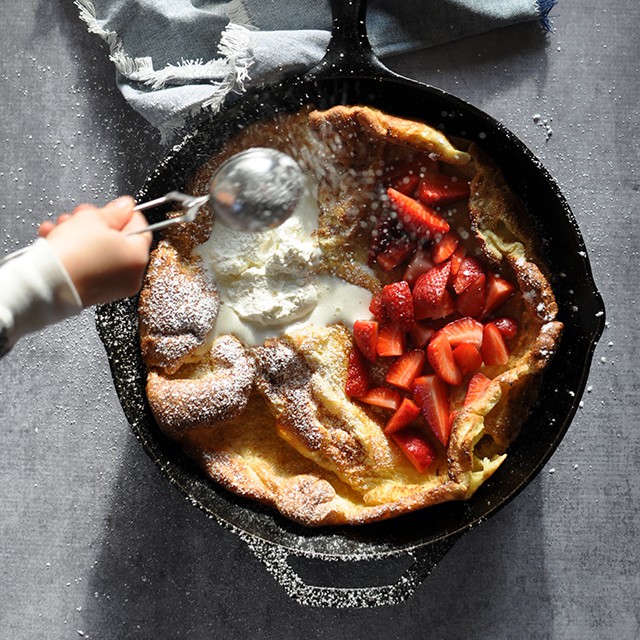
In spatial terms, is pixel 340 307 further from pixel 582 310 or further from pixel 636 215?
pixel 636 215

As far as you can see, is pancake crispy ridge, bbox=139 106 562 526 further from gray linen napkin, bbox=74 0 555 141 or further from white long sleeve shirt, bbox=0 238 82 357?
white long sleeve shirt, bbox=0 238 82 357

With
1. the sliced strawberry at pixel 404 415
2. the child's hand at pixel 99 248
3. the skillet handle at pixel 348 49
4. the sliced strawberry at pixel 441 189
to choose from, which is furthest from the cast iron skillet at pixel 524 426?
the child's hand at pixel 99 248

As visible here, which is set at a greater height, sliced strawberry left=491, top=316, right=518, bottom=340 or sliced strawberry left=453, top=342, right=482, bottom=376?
sliced strawberry left=491, top=316, right=518, bottom=340

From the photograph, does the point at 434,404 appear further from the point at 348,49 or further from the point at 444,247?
the point at 348,49

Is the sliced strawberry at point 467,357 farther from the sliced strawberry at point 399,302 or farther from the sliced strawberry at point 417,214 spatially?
the sliced strawberry at point 417,214

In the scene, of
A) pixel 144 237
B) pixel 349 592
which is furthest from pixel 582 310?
pixel 144 237

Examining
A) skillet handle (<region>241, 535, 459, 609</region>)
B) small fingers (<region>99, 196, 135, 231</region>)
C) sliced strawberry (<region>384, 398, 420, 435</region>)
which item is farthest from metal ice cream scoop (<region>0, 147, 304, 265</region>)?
skillet handle (<region>241, 535, 459, 609</region>)
